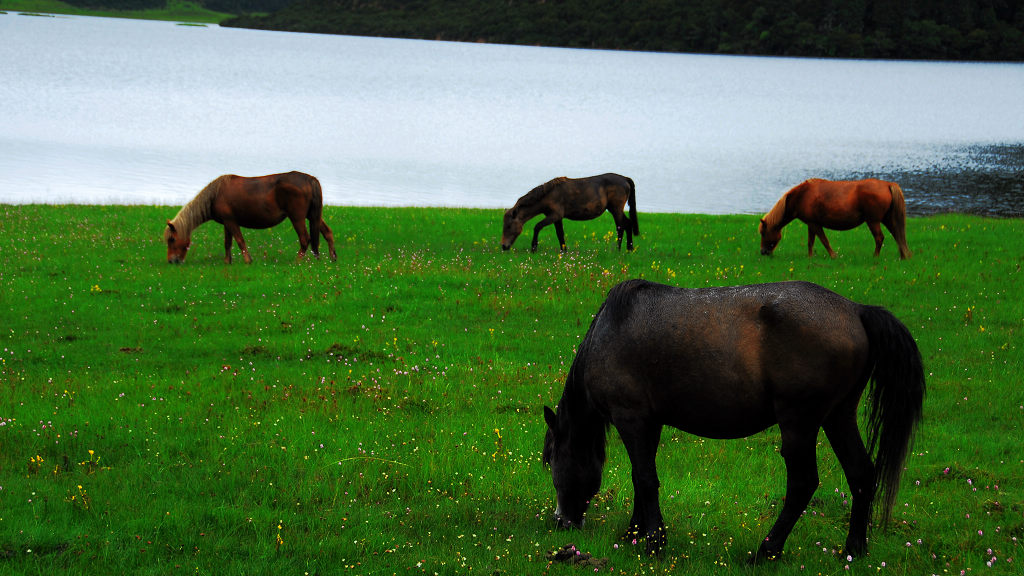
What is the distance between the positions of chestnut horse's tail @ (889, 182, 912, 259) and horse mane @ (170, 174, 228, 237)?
57.8 feet

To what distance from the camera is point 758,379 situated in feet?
21.0

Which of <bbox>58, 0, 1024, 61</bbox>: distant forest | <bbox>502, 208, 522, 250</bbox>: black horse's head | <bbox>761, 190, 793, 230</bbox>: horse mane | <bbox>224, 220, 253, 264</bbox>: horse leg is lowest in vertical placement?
<bbox>224, 220, 253, 264</bbox>: horse leg

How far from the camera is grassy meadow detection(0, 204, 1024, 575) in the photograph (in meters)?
6.86

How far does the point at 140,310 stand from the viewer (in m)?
15.9

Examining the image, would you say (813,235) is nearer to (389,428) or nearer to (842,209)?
(842,209)

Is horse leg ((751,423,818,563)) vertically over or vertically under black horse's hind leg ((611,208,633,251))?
under

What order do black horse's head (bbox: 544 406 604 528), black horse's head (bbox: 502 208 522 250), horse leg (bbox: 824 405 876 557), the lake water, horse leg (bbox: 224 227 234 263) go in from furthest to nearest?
the lake water
black horse's head (bbox: 502 208 522 250)
horse leg (bbox: 224 227 234 263)
black horse's head (bbox: 544 406 604 528)
horse leg (bbox: 824 405 876 557)

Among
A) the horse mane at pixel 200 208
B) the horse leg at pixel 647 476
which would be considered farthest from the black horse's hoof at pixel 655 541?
the horse mane at pixel 200 208

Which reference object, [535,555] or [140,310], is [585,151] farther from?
[535,555]

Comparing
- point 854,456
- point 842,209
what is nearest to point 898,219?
point 842,209

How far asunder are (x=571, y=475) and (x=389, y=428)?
11.3 feet

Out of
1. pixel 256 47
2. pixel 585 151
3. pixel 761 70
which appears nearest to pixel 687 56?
pixel 761 70

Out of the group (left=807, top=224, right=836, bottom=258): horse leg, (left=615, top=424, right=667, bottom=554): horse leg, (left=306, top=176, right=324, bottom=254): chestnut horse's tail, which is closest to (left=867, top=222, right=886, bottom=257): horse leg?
(left=807, top=224, right=836, bottom=258): horse leg

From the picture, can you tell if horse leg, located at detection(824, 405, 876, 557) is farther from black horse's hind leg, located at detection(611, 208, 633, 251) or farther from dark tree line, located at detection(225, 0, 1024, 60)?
dark tree line, located at detection(225, 0, 1024, 60)
